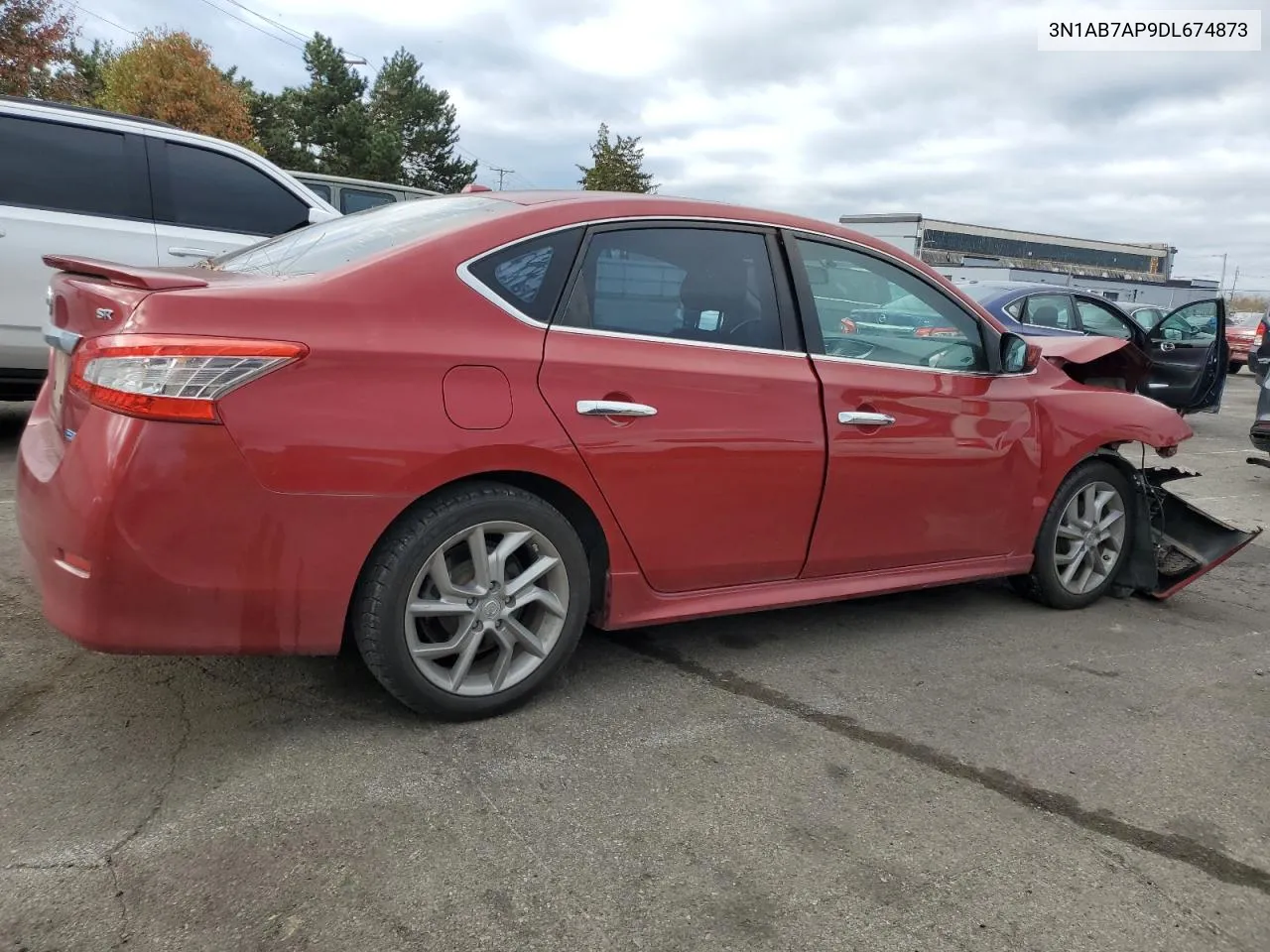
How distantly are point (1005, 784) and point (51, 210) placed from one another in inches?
224

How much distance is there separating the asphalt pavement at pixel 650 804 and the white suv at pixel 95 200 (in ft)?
8.06

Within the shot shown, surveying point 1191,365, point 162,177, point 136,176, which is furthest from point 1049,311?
point 136,176

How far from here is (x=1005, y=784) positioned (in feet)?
9.04

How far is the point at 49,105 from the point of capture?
5.61 m

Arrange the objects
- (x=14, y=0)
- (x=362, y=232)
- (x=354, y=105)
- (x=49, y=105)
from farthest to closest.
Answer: (x=354, y=105) < (x=14, y=0) < (x=49, y=105) < (x=362, y=232)

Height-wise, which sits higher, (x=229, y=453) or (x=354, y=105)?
(x=354, y=105)

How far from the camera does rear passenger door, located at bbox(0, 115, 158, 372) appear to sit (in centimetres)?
548

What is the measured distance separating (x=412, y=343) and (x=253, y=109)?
42.2 m

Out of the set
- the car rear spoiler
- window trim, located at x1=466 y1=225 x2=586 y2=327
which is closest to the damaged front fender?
window trim, located at x1=466 y1=225 x2=586 y2=327

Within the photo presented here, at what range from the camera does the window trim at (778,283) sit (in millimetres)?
2836

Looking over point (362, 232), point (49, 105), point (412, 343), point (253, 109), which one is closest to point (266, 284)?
point (412, 343)

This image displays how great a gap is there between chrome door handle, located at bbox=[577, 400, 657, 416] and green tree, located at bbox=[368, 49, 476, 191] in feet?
129

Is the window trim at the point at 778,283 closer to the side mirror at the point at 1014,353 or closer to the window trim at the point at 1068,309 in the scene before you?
the side mirror at the point at 1014,353

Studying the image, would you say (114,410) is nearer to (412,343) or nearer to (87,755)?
(412,343)
